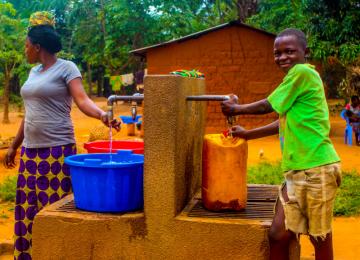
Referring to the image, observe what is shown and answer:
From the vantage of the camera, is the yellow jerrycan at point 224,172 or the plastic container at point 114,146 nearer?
the yellow jerrycan at point 224,172

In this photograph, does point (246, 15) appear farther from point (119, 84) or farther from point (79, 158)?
point (79, 158)

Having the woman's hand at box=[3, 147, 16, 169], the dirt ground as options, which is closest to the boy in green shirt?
the dirt ground

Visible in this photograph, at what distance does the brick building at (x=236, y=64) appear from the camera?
10.5 m

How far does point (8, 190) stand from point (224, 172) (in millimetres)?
4155

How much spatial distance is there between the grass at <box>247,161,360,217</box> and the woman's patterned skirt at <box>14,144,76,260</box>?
9.99ft

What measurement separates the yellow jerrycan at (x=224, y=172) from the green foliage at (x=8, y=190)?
3.78 metres

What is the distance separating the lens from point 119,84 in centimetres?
1916

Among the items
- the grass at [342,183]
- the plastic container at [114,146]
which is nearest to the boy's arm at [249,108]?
the plastic container at [114,146]

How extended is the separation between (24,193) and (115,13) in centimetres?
1816

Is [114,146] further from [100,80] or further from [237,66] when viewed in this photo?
[100,80]

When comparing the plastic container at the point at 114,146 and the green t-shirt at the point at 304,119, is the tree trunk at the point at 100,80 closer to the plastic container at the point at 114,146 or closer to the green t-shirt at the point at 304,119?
the plastic container at the point at 114,146

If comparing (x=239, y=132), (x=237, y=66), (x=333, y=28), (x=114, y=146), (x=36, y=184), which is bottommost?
(x=36, y=184)

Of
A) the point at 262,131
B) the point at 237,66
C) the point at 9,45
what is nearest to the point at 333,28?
the point at 237,66

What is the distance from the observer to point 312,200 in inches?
84.7
